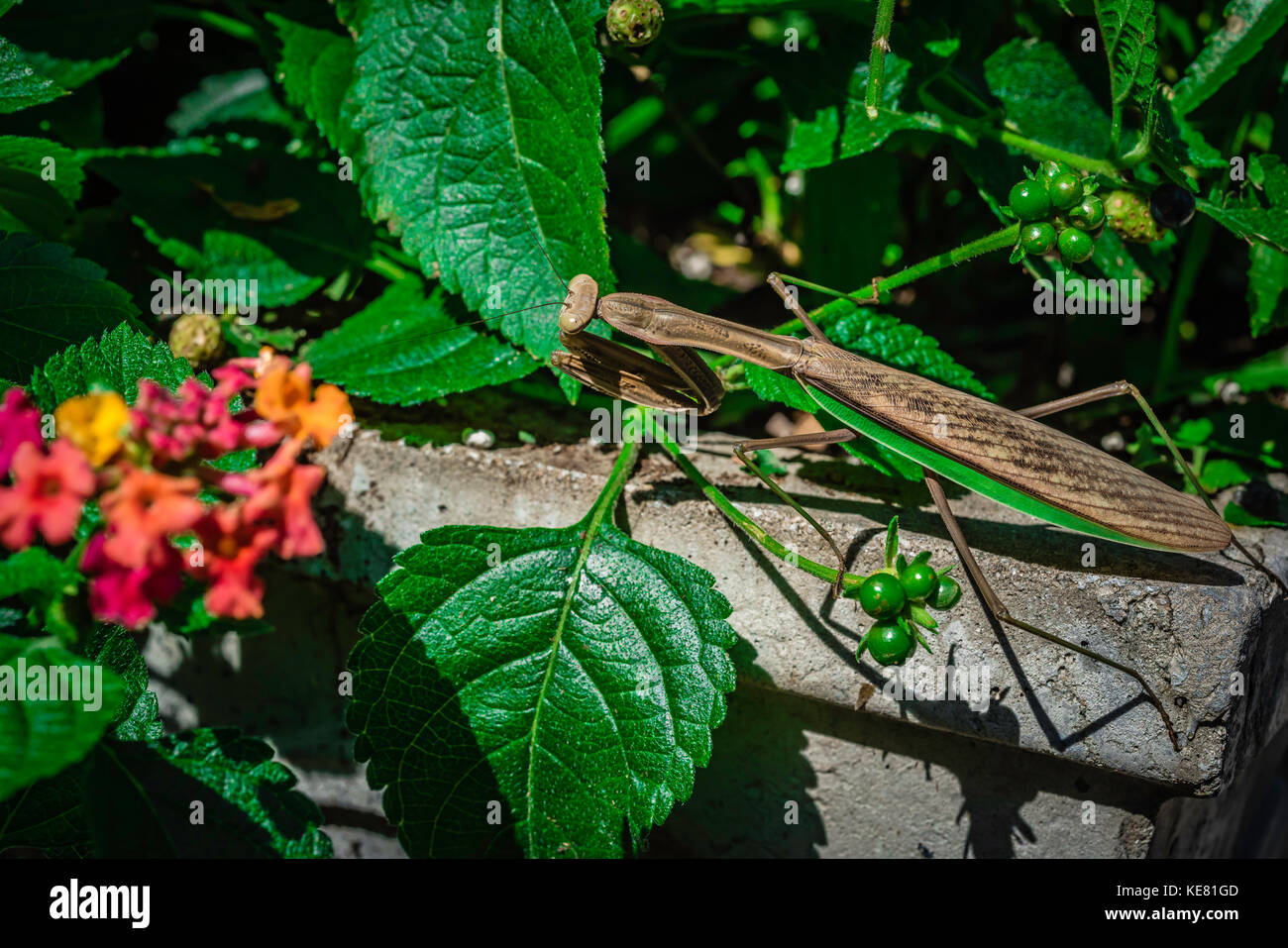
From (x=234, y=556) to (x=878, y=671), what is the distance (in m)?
0.81

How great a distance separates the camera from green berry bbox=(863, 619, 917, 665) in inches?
38.5

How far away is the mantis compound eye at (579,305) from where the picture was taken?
3.76 feet

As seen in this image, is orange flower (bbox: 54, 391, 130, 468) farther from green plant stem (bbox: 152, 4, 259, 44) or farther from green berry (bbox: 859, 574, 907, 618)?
green plant stem (bbox: 152, 4, 259, 44)

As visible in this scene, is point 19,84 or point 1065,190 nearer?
point 1065,190

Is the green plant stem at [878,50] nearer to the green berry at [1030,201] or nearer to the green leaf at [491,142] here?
the green berry at [1030,201]

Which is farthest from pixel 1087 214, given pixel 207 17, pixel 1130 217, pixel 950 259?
pixel 207 17

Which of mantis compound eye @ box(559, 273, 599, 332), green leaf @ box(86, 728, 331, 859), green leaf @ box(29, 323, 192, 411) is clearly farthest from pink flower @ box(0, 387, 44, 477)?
mantis compound eye @ box(559, 273, 599, 332)

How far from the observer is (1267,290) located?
1.39 meters

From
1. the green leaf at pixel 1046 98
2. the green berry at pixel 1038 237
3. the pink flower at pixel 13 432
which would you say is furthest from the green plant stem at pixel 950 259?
the pink flower at pixel 13 432

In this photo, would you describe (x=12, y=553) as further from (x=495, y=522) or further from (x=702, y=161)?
(x=702, y=161)

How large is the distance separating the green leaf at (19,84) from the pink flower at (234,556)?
3.05ft

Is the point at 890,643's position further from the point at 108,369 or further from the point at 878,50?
the point at 108,369
